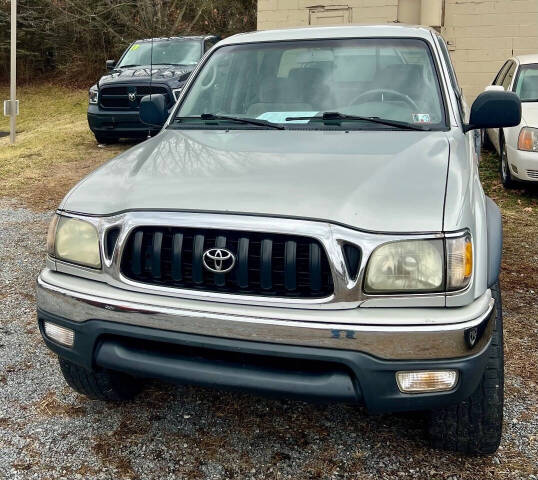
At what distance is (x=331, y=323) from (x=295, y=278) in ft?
0.65

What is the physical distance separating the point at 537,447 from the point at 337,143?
157 centimetres

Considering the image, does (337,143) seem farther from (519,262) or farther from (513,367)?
(519,262)

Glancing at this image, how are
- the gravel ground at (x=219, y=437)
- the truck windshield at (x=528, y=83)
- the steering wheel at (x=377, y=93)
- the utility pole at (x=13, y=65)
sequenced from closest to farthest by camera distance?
1. the gravel ground at (x=219, y=437)
2. the steering wheel at (x=377, y=93)
3. the truck windshield at (x=528, y=83)
4. the utility pole at (x=13, y=65)

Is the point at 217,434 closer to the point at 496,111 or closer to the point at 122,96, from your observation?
the point at 496,111

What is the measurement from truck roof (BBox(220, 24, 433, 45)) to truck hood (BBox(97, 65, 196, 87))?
6.28 meters

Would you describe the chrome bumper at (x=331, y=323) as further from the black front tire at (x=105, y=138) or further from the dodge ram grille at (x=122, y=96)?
the black front tire at (x=105, y=138)

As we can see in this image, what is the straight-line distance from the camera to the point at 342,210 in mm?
2209

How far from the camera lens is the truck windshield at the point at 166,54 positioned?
431 inches

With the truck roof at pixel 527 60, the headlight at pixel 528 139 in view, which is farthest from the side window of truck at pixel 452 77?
the truck roof at pixel 527 60

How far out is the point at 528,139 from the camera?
21.7 feet

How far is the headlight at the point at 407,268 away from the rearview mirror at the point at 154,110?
7.08ft

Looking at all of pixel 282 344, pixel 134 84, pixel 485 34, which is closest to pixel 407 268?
pixel 282 344

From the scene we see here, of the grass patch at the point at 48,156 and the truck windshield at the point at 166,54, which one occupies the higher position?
the truck windshield at the point at 166,54

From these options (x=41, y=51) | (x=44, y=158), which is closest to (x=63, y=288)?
(x=44, y=158)
